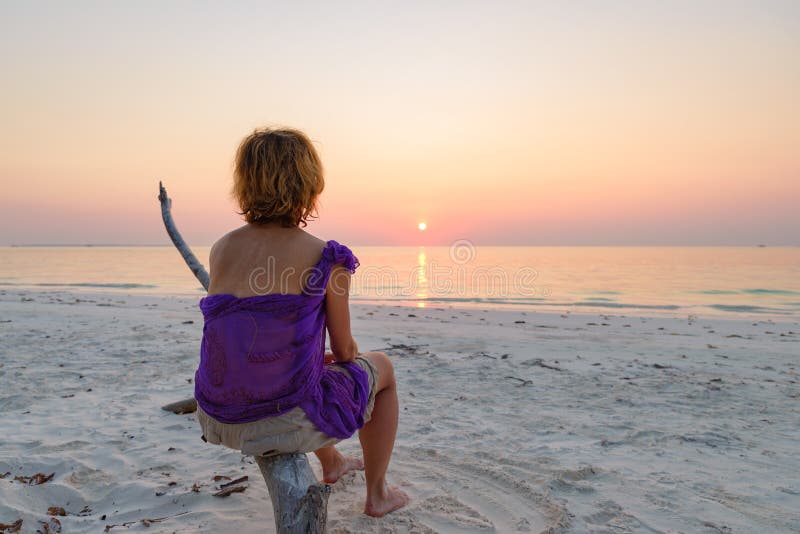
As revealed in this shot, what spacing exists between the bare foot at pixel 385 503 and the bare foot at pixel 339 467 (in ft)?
1.36

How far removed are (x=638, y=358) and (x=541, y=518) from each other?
497 centimetres

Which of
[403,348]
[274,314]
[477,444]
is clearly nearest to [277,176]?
[274,314]

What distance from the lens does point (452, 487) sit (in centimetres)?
295

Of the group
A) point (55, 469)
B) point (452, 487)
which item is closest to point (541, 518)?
point (452, 487)

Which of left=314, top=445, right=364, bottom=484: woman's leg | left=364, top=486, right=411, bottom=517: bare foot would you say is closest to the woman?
left=364, top=486, right=411, bottom=517: bare foot

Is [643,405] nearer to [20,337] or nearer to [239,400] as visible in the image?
[239,400]

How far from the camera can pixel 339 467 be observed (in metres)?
3.09

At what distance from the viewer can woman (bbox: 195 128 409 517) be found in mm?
1959

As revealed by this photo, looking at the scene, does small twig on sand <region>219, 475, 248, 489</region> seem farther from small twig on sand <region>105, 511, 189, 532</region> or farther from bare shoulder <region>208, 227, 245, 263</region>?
bare shoulder <region>208, 227, 245, 263</region>

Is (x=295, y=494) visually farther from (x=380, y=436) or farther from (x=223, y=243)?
(x=223, y=243)

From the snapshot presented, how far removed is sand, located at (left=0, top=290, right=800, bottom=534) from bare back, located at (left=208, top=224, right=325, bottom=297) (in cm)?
132

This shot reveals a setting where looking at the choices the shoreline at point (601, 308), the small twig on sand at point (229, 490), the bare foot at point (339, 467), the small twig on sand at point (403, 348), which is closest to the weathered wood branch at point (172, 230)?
the small twig on sand at point (229, 490)

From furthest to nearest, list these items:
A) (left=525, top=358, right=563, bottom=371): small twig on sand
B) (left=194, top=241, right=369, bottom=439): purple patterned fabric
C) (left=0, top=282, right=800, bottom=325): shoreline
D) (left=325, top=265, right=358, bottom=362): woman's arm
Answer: (left=0, top=282, right=800, bottom=325): shoreline, (left=525, top=358, right=563, bottom=371): small twig on sand, (left=325, top=265, right=358, bottom=362): woman's arm, (left=194, top=241, right=369, bottom=439): purple patterned fabric

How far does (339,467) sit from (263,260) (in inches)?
66.2
